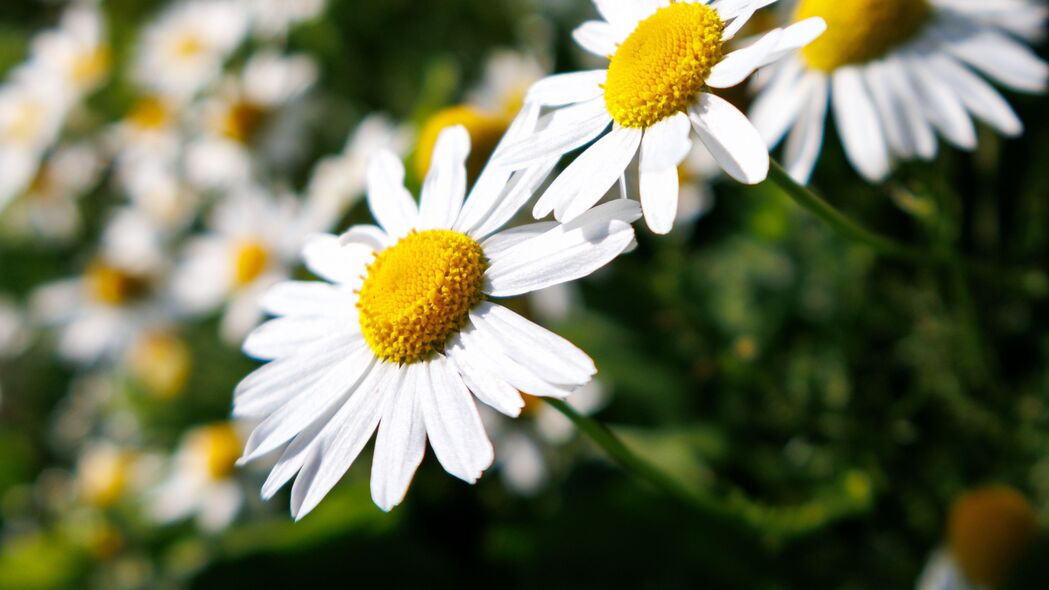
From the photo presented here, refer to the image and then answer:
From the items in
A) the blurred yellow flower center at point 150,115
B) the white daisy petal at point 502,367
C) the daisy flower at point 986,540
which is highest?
the blurred yellow flower center at point 150,115

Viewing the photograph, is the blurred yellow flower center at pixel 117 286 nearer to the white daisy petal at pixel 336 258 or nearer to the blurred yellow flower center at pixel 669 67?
the white daisy petal at pixel 336 258

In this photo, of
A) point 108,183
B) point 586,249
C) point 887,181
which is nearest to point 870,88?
point 887,181

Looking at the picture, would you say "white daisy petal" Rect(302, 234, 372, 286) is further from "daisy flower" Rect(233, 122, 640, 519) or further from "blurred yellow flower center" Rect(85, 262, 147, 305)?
"blurred yellow flower center" Rect(85, 262, 147, 305)

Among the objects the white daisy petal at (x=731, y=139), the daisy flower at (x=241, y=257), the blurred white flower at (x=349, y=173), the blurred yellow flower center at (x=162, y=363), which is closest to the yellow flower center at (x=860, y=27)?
the white daisy petal at (x=731, y=139)

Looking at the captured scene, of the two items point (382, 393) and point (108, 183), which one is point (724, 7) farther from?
point (108, 183)

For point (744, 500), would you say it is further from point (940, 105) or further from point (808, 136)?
point (940, 105)

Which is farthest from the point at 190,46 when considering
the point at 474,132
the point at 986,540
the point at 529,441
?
the point at 986,540
